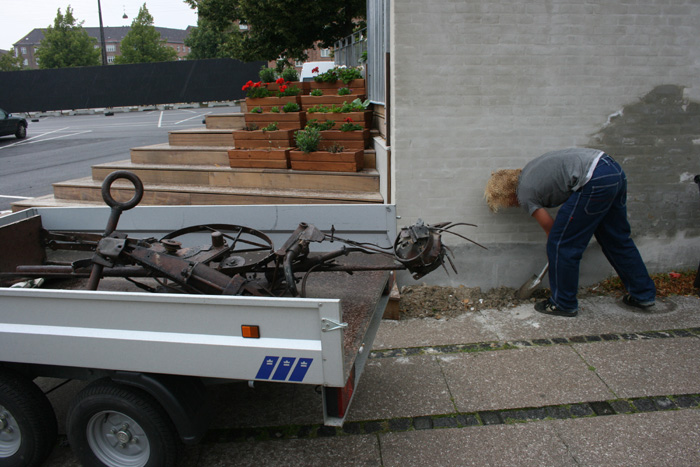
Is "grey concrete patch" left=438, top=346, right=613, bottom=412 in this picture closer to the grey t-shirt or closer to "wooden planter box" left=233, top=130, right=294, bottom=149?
the grey t-shirt

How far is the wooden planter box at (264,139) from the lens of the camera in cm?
694

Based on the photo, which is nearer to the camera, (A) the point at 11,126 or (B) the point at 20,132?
(A) the point at 11,126

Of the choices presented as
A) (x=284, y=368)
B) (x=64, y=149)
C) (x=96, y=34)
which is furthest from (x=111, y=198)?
(x=96, y=34)

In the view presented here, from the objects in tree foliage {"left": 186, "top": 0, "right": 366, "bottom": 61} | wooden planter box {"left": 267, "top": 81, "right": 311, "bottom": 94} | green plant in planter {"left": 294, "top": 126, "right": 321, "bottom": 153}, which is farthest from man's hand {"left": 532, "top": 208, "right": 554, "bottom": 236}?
tree foliage {"left": 186, "top": 0, "right": 366, "bottom": 61}

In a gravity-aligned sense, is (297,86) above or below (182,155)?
above

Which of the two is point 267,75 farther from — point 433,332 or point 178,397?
point 178,397

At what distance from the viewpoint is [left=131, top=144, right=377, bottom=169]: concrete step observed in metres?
7.43

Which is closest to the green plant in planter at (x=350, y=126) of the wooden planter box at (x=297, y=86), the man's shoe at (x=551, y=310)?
the wooden planter box at (x=297, y=86)

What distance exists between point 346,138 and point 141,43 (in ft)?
163

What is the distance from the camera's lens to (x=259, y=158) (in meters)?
6.76

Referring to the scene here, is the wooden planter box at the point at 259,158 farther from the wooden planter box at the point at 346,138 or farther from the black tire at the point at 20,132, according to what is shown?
the black tire at the point at 20,132

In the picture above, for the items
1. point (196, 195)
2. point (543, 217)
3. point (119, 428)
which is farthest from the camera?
point (196, 195)

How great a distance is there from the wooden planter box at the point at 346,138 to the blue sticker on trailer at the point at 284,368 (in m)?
4.59

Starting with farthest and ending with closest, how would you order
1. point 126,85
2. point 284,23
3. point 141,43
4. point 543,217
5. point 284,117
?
point 141,43, point 126,85, point 284,23, point 284,117, point 543,217
